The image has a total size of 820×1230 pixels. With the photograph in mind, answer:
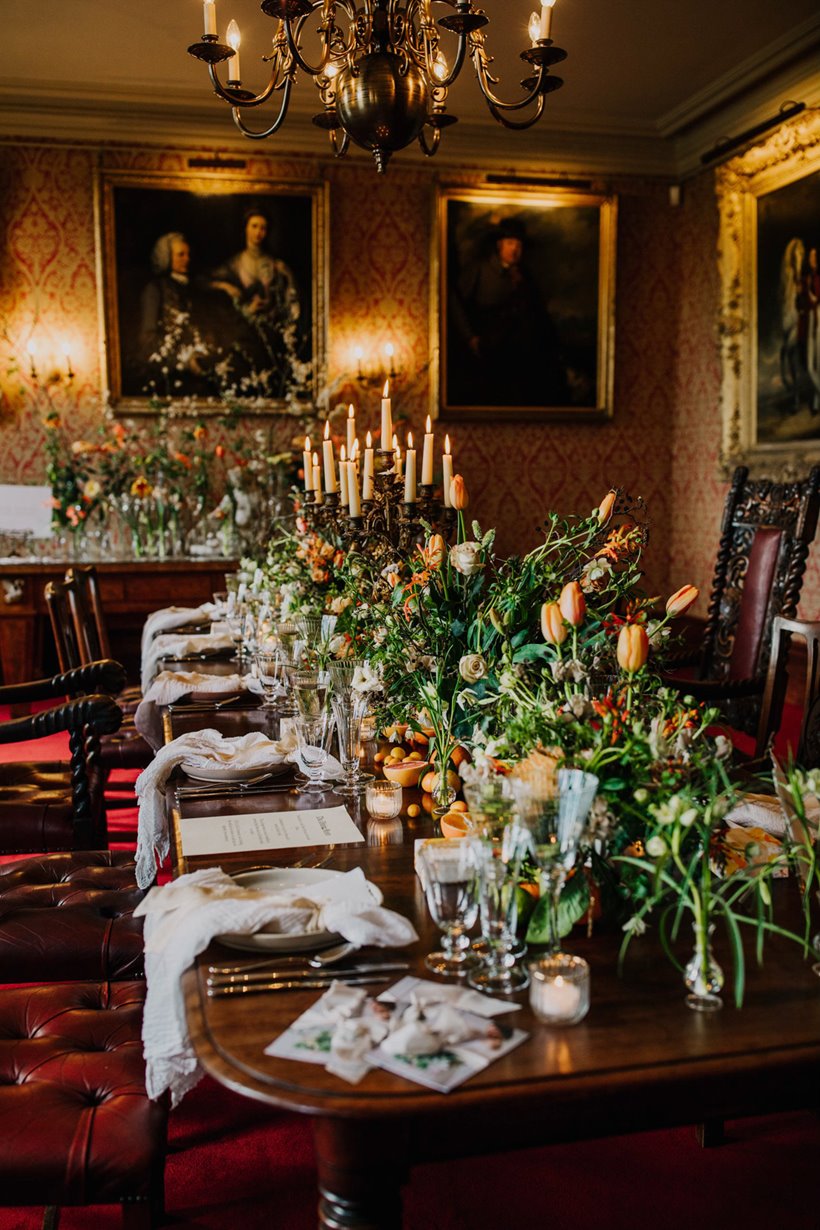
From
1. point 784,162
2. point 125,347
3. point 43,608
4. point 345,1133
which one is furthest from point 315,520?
point 784,162

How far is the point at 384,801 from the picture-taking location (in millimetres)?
1678

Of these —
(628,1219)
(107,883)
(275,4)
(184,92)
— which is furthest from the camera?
(184,92)

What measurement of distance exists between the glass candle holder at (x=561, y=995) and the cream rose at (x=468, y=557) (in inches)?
32.4

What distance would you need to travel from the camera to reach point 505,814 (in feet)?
3.71

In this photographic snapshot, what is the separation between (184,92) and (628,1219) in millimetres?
6007

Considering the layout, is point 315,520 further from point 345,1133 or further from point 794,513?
point 345,1133

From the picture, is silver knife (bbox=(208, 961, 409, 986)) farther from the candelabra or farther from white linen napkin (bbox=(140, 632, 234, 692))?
white linen napkin (bbox=(140, 632, 234, 692))

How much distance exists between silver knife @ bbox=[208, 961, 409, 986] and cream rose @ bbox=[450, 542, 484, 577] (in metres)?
0.77

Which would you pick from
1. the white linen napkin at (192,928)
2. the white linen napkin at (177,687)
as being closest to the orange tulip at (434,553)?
the white linen napkin at (192,928)

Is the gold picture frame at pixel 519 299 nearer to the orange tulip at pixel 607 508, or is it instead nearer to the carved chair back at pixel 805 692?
the carved chair back at pixel 805 692

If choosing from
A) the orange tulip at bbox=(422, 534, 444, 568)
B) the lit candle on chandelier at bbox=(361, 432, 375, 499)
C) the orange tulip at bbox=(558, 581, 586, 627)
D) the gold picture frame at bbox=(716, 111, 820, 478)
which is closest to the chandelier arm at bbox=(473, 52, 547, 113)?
the lit candle on chandelier at bbox=(361, 432, 375, 499)

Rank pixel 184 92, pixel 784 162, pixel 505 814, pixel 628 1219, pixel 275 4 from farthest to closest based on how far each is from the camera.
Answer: pixel 184 92
pixel 784 162
pixel 275 4
pixel 628 1219
pixel 505 814

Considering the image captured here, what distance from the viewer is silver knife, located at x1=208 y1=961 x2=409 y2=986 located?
111 cm

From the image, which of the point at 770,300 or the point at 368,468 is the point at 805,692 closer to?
the point at 368,468
